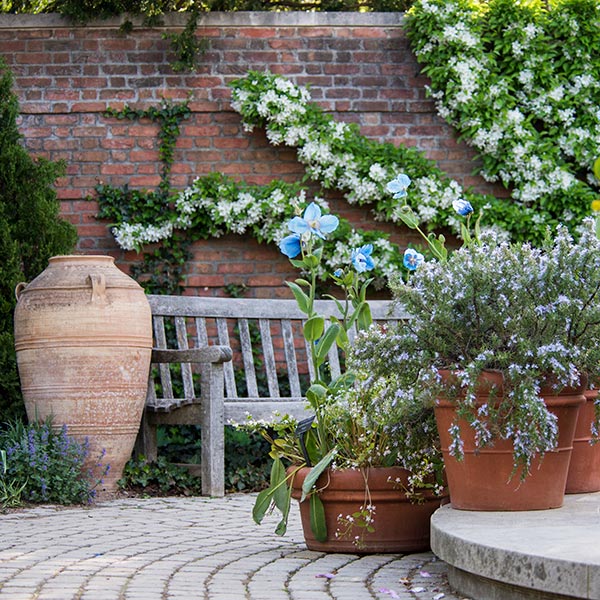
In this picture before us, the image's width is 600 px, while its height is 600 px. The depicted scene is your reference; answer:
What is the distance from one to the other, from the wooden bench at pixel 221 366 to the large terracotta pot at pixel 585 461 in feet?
6.20

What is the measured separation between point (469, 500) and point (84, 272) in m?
2.94

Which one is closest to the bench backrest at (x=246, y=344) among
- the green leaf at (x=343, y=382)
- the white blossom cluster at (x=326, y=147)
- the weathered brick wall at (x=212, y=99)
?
the weathered brick wall at (x=212, y=99)

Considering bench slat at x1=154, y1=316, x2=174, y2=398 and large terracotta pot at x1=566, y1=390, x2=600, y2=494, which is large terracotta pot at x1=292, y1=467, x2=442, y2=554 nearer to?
large terracotta pot at x1=566, y1=390, x2=600, y2=494

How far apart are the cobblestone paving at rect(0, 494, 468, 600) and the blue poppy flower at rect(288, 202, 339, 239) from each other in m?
1.09

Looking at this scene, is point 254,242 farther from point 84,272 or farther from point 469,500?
point 469,500

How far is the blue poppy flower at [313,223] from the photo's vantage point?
364 centimetres

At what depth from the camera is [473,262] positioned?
3.14 m

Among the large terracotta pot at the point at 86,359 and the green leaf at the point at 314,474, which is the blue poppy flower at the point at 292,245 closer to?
the green leaf at the point at 314,474

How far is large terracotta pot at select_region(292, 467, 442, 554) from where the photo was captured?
3.36m

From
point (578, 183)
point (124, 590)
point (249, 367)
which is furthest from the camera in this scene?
point (578, 183)

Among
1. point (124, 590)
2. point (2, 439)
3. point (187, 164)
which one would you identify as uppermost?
point (187, 164)

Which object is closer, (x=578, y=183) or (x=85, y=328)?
(x=85, y=328)

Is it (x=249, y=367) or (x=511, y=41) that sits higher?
(x=511, y=41)

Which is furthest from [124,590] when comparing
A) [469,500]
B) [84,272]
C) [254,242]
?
[254,242]
